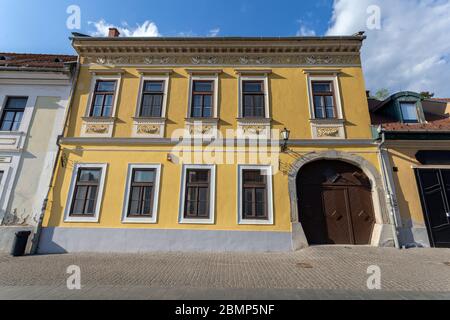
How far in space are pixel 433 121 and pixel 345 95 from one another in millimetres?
3894

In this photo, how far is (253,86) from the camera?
9477 millimetres

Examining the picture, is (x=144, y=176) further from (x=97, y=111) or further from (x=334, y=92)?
(x=334, y=92)

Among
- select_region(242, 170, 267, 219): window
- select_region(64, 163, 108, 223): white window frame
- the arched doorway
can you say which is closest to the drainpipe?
the arched doorway

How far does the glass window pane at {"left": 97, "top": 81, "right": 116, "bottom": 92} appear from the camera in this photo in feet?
31.0

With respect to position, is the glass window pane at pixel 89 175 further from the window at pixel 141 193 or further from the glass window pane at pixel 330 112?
the glass window pane at pixel 330 112

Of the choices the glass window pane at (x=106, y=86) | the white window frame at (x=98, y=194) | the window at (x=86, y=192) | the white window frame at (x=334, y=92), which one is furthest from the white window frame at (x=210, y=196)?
the glass window pane at (x=106, y=86)

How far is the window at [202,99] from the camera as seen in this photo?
9.12 metres

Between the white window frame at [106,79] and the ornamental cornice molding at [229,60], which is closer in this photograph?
the white window frame at [106,79]

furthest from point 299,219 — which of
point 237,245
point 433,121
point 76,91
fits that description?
point 76,91

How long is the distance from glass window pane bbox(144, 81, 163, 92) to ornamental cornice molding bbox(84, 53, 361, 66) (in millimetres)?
949

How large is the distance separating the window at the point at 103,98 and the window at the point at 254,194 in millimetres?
6547

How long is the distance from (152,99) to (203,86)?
7.72 ft

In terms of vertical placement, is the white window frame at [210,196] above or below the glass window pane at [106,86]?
below
